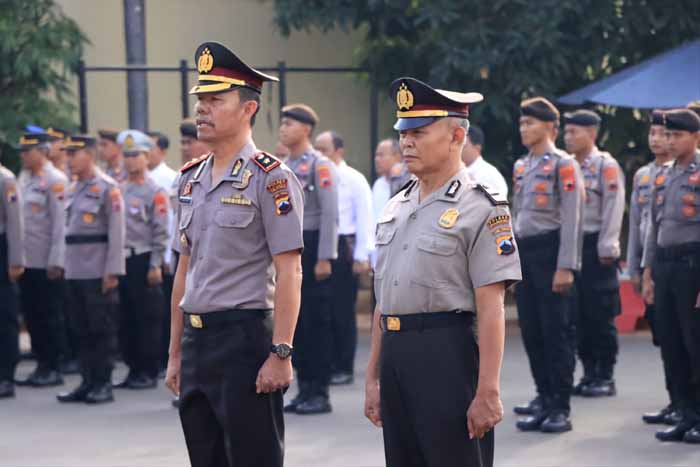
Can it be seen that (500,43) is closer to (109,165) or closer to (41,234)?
(109,165)

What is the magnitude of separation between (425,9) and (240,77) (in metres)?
8.28

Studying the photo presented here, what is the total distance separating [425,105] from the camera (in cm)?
479

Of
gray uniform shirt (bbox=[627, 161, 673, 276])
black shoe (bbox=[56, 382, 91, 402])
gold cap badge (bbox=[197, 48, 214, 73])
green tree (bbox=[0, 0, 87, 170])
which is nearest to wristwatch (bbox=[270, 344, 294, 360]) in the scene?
gold cap badge (bbox=[197, 48, 214, 73])

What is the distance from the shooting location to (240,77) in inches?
203

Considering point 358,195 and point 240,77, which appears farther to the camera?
point 358,195

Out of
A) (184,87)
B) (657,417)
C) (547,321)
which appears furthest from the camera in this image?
(184,87)

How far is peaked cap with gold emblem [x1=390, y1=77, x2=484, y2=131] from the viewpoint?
15.6 feet

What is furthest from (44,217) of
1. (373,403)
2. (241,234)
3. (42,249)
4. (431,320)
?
(431,320)

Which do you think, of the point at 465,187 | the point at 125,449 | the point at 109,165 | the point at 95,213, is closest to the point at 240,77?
the point at 465,187

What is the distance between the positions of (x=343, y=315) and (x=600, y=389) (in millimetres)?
2132

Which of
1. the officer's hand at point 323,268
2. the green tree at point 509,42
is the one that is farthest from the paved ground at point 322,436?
the green tree at point 509,42

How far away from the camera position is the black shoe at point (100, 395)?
9.59 m

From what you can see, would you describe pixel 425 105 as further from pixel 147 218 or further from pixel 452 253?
pixel 147 218

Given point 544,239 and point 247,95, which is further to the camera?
point 544,239
